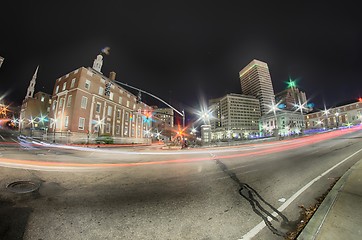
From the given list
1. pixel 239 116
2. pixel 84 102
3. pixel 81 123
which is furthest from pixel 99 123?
pixel 239 116

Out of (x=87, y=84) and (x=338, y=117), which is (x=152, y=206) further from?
(x=338, y=117)

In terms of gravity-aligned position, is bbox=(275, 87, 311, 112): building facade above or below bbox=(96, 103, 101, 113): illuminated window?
above

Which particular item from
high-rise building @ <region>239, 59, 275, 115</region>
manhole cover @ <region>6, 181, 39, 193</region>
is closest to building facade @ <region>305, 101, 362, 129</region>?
high-rise building @ <region>239, 59, 275, 115</region>

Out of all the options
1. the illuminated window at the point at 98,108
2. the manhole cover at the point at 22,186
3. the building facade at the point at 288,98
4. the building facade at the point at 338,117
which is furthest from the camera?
the building facade at the point at 288,98

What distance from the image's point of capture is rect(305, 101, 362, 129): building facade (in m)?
79.6

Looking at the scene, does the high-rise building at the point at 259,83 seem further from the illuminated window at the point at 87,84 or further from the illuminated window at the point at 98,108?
the illuminated window at the point at 87,84

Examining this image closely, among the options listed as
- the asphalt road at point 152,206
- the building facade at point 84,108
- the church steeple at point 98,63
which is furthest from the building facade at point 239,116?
the asphalt road at point 152,206

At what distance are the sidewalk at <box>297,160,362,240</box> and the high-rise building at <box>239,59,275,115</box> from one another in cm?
16628

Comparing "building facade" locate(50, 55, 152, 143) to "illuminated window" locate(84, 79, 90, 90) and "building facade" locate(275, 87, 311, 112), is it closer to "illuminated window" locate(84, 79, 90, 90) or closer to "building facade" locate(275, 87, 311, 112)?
"illuminated window" locate(84, 79, 90, 90)

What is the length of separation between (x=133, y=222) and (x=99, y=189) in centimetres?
259

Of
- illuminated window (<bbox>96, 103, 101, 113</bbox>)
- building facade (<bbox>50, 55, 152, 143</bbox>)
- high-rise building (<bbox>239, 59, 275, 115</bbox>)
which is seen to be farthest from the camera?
high-rise building (<bbox>239, 59, 275, 115</bbox>)

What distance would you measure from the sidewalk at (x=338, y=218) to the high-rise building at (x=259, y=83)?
166 meters

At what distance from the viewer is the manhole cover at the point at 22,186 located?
4418 millimetres

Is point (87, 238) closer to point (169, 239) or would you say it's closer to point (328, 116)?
point (169, 239)
